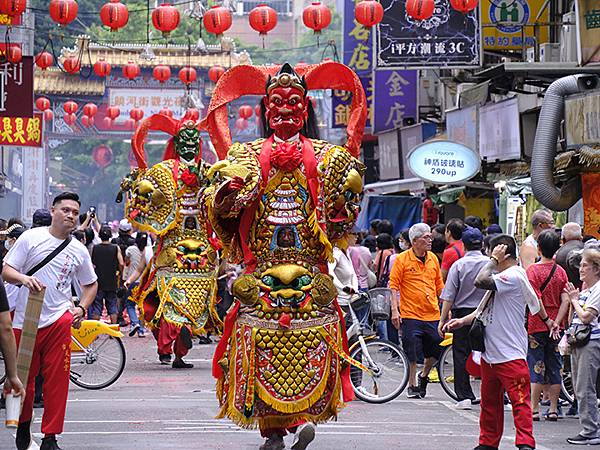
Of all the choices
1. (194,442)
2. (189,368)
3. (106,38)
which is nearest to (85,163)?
(106,38)

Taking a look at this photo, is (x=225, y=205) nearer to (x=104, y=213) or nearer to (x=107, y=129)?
(x=107, y=129)

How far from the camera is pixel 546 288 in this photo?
12.5 meters

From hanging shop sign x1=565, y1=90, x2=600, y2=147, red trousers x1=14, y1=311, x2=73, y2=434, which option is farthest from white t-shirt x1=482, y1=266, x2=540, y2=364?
hanging shop sign x1=565, y1=90, x2=600, y2=147

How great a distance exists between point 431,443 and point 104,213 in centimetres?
6767

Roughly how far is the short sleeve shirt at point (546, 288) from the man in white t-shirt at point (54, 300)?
14.1 feet

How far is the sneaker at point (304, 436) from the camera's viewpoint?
368 inches

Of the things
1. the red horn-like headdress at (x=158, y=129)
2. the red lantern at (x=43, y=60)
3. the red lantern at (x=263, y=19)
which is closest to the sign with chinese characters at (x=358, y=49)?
the red lantern at (x=43, y=60)

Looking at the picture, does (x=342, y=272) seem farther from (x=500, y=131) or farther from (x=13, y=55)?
(x=500, y=131)

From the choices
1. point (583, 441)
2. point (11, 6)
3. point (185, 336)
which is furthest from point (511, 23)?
point (583, 441)

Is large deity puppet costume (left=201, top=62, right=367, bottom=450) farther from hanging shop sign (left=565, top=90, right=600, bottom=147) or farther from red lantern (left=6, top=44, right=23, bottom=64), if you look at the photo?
red lantern (left=6, top=44, right=23, bottom=64)

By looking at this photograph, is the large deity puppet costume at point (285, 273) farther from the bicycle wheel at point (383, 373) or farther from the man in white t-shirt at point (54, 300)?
the bicycle wheel at point (383, 373)

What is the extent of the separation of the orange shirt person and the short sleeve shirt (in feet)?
6.00

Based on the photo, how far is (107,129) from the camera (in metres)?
59.2

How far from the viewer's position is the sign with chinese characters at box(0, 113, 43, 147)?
26500mm
